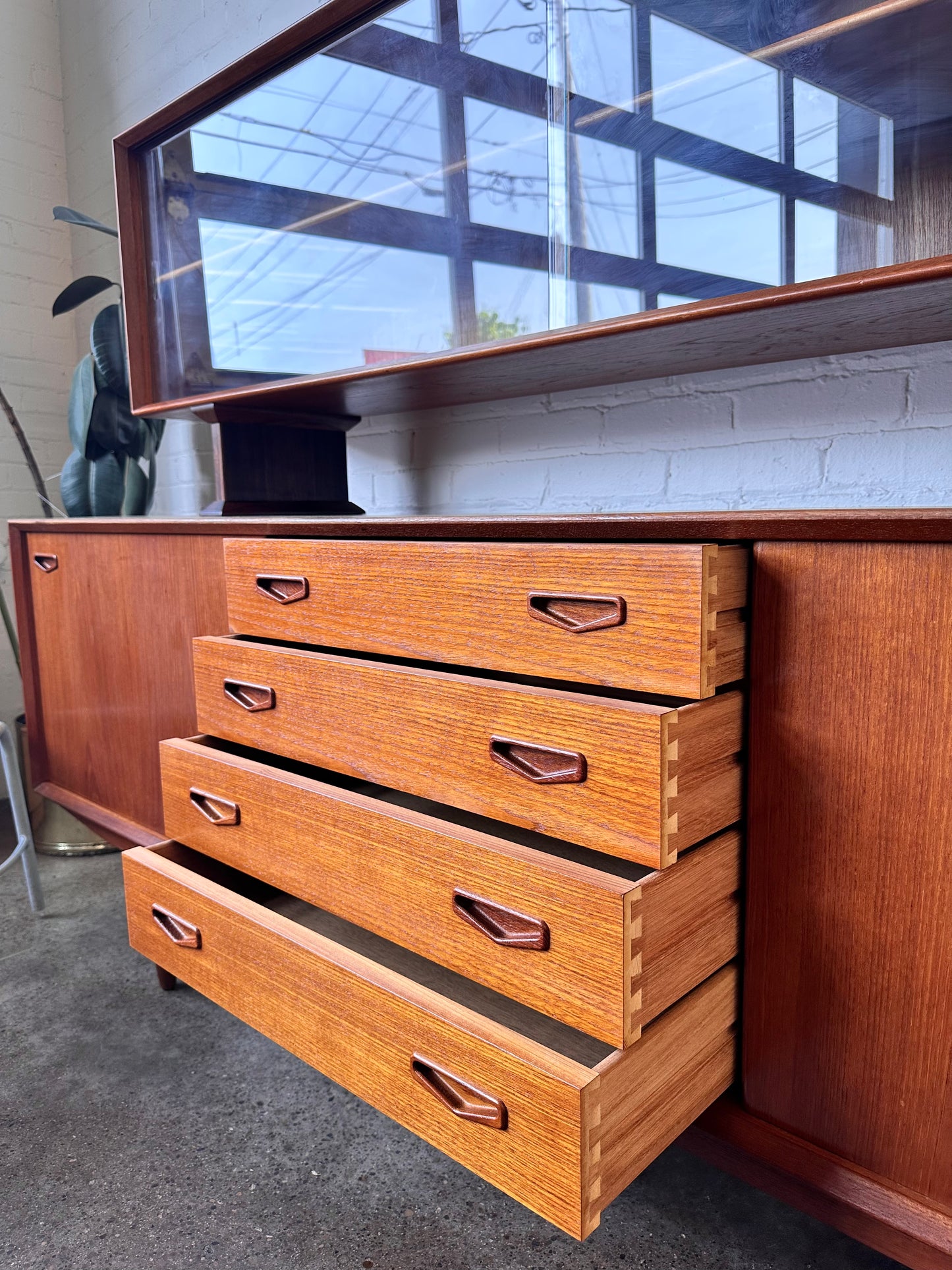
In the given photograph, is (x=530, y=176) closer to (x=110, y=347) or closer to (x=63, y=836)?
(x=110, y=347)

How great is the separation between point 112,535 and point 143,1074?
91 centimetres

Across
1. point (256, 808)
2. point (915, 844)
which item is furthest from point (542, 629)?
point (256, 808)

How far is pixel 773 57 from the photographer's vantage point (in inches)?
33.8

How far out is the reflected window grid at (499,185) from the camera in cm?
88

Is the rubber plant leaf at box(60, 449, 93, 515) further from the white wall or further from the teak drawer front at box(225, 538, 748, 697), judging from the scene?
the teak drawer front at box(225, 538, 748, 697)

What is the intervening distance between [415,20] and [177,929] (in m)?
1.26

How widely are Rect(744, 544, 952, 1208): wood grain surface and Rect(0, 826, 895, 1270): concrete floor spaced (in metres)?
0.28

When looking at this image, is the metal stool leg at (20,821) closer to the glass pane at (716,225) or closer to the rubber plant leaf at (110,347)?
the rubber plant leaf at (110,347)

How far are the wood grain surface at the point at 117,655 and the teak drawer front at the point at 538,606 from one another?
0.39 metres

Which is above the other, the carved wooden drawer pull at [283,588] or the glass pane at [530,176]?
the glass pane at [530,176]

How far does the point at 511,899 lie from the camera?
77cm

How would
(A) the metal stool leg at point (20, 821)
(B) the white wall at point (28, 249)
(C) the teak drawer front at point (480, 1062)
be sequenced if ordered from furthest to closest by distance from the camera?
1. (B) the white wall at point (28, 249)
2. (A) the metal stool leg at point (20, 821)
3. (C) the teak drawer front at point (480, 1062)

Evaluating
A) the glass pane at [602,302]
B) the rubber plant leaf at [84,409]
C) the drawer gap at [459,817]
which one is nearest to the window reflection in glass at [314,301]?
the glass pane at [602,302]

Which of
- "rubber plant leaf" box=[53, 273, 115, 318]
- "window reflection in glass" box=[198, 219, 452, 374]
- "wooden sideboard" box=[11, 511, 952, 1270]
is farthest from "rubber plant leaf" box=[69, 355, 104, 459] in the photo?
"wooden sideboard" box=[11, 511, 952, 1270]
